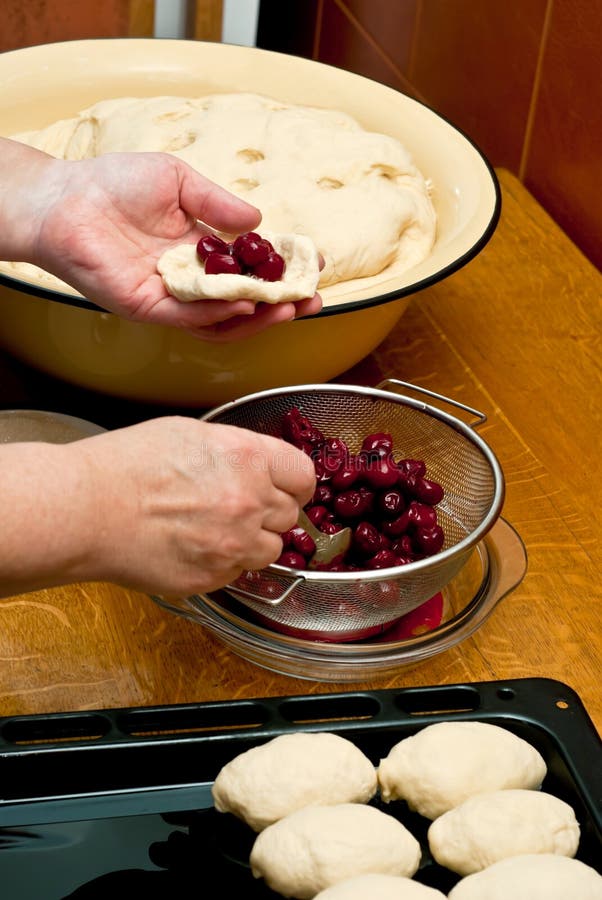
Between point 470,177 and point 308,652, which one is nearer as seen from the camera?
point 308,652

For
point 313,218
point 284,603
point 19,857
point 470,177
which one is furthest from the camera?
point 470,177

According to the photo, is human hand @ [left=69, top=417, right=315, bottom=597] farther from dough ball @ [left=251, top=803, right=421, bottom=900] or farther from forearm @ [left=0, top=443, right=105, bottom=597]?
dough ball @ [left=251, top=803, right=421, bottom=900]

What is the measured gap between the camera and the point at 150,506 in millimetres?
756

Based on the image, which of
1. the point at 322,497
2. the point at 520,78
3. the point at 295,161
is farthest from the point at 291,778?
the point at 520,78

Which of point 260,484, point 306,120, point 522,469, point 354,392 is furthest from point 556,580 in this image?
point 306,120

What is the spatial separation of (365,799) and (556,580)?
0.38 meters

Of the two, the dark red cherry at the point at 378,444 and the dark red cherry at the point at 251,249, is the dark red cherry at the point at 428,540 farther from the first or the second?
the dark red cherry at the point at 251,249

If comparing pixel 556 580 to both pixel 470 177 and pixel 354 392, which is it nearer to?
pixel 354 392

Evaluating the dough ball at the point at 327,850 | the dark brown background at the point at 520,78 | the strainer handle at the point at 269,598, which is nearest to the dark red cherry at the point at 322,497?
the strainer handle at the point at 269,598

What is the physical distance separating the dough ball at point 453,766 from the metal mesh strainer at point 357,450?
0.49 ft

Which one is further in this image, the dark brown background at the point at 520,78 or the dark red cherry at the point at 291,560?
the dark brown background at the point at 520,78

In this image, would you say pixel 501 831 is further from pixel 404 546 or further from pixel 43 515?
pixel 43 515

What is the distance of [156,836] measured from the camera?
0.77 metres

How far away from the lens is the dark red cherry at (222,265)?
41.4 inches
